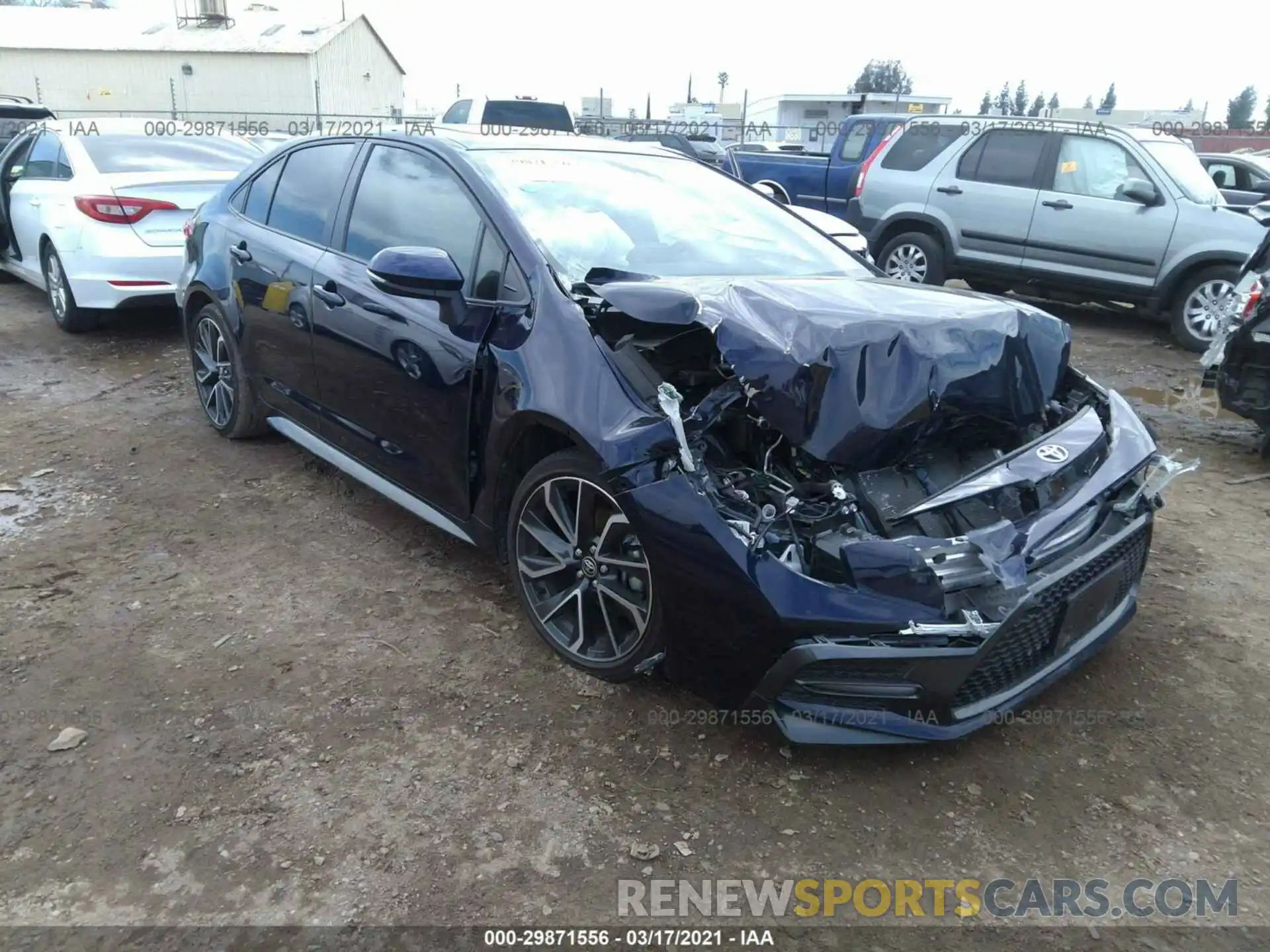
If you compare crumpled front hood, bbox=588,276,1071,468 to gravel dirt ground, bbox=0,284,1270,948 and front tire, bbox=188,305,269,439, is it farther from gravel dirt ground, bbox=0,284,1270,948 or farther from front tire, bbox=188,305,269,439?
front tire, bbox=188,305,269,439

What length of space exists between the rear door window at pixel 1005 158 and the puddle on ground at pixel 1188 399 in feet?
8.95

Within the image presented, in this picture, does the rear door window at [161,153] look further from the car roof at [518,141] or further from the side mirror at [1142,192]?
the side mirror at [1142,192]

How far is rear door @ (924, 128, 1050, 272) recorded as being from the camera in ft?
28.3

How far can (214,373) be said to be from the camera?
16.9 feet

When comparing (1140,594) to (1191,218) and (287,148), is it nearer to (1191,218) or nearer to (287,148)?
(287,148)

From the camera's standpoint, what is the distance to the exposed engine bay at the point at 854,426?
2482 millimetres

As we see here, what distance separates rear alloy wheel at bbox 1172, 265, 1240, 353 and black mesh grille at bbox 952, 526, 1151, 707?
615cm

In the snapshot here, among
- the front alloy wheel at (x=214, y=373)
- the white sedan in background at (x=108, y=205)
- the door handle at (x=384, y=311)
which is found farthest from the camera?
the white sedan in background at (x=108, y=205)

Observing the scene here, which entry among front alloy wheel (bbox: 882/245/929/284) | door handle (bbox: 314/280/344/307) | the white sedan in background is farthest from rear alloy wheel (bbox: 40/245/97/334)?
front alloy wheel (bbox: 882/245/929/284)

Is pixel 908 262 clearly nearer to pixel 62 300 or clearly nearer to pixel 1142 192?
pixel 1142 192

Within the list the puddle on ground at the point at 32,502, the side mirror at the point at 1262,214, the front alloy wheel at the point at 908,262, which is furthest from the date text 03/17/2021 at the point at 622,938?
the front alloy wheel at the point at 908,262

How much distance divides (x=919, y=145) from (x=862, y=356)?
7798 mm

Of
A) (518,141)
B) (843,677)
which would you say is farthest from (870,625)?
(518,141)

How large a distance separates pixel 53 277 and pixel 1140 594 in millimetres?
7974
